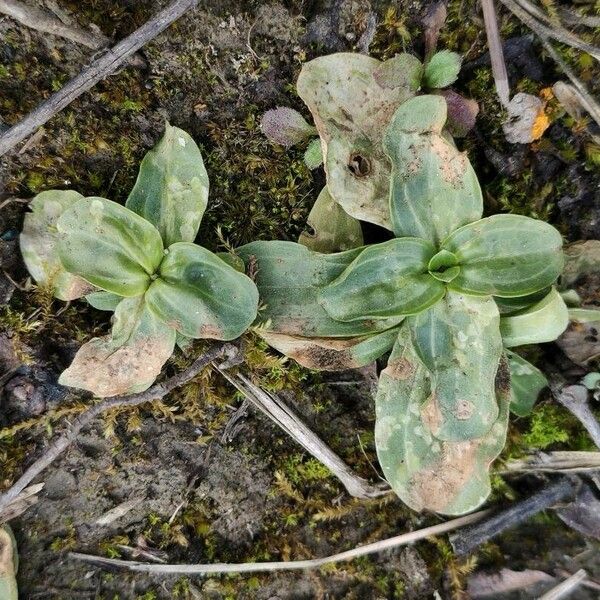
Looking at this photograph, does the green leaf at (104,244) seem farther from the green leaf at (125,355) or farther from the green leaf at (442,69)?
the green leaf at (442,69)

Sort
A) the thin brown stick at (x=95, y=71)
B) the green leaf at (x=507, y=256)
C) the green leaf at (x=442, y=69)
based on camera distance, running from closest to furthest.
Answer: the green leaf at (x=507, y=256) → the thin brown stick at (x=95, y=71) → the green leaf at (x=442, y=69)

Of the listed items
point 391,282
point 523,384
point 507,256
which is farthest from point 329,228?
point 523,384

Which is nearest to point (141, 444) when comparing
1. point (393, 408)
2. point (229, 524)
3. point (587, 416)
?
point (229, 524)

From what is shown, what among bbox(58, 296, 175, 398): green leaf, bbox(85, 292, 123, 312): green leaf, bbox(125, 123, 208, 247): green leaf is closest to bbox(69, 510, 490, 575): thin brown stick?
bbox(58, 296, 175, 398): green leaf

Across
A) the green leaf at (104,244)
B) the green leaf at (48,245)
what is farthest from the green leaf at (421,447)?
the green leaf at (48,245)

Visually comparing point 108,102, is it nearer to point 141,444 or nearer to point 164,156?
point 164,156
